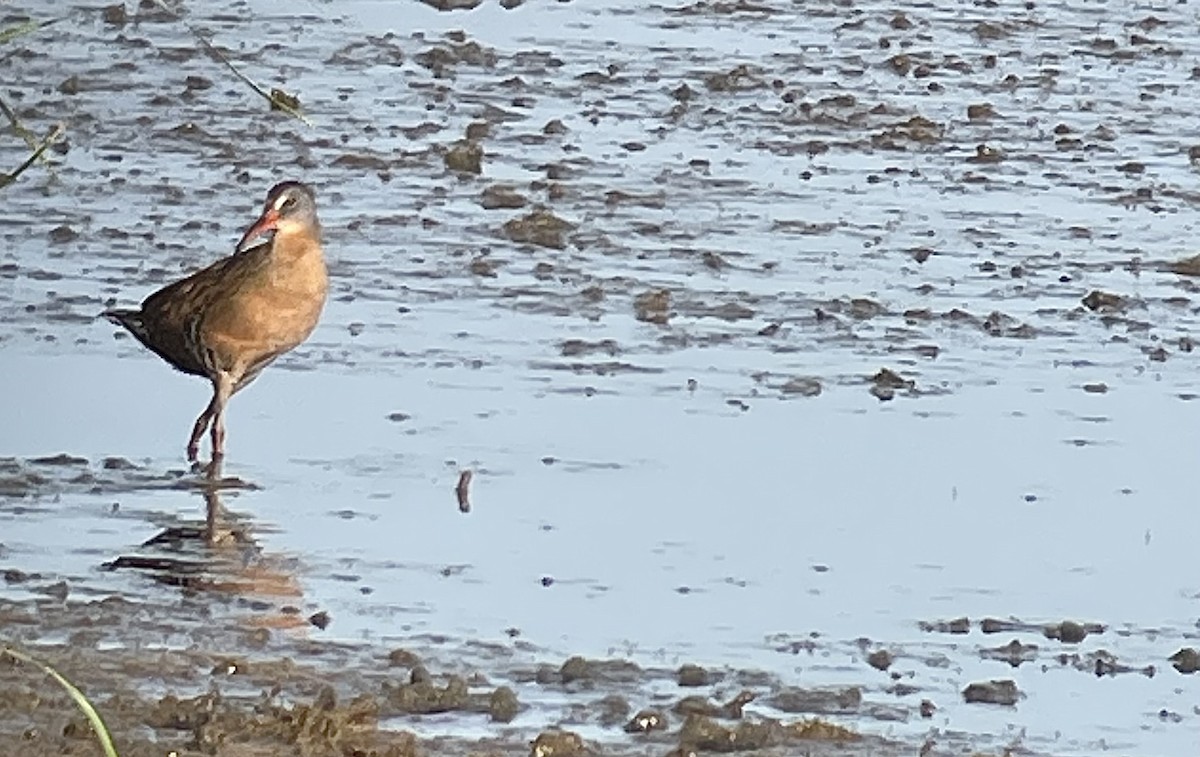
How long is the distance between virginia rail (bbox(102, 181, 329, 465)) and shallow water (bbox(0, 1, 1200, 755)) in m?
0.21

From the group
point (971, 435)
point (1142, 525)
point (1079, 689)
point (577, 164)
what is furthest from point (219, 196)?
point (1079, 689)

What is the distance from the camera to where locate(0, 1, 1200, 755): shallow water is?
9.18m

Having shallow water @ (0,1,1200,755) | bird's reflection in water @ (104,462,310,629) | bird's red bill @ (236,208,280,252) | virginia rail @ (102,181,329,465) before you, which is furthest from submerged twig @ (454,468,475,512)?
bird's red bill @ (236,208,280,252)

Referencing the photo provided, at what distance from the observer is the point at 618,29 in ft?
65.7

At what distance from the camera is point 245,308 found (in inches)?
436

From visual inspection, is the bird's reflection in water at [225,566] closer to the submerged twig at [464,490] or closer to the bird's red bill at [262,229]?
the submerged twig at [464,490]

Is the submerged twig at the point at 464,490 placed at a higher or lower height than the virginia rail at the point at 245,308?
lower

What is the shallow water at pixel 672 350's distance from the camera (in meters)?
9.18

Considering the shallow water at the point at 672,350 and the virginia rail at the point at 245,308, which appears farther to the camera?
the virginia rail at the point at 245,308

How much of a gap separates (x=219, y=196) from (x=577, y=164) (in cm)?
174

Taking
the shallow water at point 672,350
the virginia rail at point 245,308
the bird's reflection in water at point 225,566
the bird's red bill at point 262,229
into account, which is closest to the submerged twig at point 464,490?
the shallow water at point 672,350

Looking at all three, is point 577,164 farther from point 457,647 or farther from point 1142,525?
point 457,647

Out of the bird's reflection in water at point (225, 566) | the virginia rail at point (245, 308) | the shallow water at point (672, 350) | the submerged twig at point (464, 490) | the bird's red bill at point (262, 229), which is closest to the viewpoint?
the bird's reflection in water at point (225, 566)

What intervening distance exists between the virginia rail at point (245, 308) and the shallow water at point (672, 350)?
213 mm
